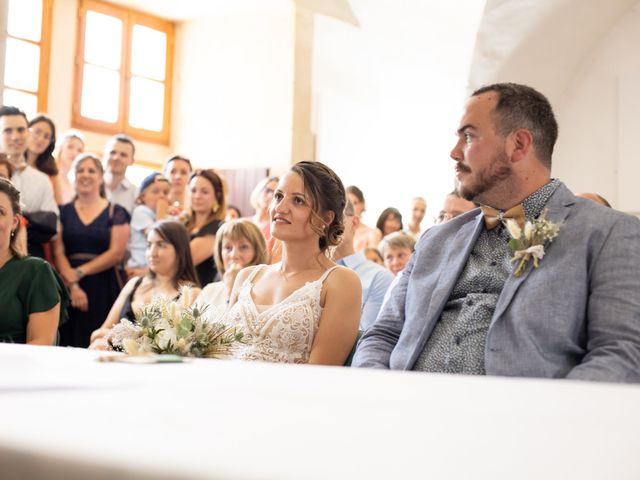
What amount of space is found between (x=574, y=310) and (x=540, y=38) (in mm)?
4645

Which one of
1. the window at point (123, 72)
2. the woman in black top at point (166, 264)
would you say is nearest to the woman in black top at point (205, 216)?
the woman in black top at point (166, 264)

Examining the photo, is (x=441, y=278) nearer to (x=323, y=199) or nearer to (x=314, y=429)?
(x=323, y=199)

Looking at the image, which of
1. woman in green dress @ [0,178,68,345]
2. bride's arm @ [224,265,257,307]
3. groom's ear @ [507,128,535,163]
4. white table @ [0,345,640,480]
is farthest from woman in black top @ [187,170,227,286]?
white table @ [0,345,640,480]

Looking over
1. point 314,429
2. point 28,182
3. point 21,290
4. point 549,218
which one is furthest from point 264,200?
point 314,429

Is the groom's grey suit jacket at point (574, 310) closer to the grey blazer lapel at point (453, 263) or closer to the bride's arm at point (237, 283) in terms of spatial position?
the grey blazer lapel at point (453, 263)

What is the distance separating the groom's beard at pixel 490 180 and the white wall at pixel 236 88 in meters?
8.24

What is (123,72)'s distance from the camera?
11.1m

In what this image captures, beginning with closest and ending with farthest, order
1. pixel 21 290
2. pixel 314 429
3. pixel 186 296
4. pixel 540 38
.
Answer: pixel 314 429, pixel 186 296, pixel 21 290, pixel 540 38

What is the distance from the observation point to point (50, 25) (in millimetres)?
10320

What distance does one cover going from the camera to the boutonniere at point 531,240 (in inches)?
85.4

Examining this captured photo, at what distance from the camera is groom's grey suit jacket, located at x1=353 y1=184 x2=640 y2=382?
6.57ft

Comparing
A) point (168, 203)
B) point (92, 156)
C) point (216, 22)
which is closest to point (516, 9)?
point (168, 203)

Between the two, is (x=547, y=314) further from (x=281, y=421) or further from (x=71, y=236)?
(x=71, y=236)

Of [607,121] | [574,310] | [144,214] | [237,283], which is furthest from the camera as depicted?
[607,121]
